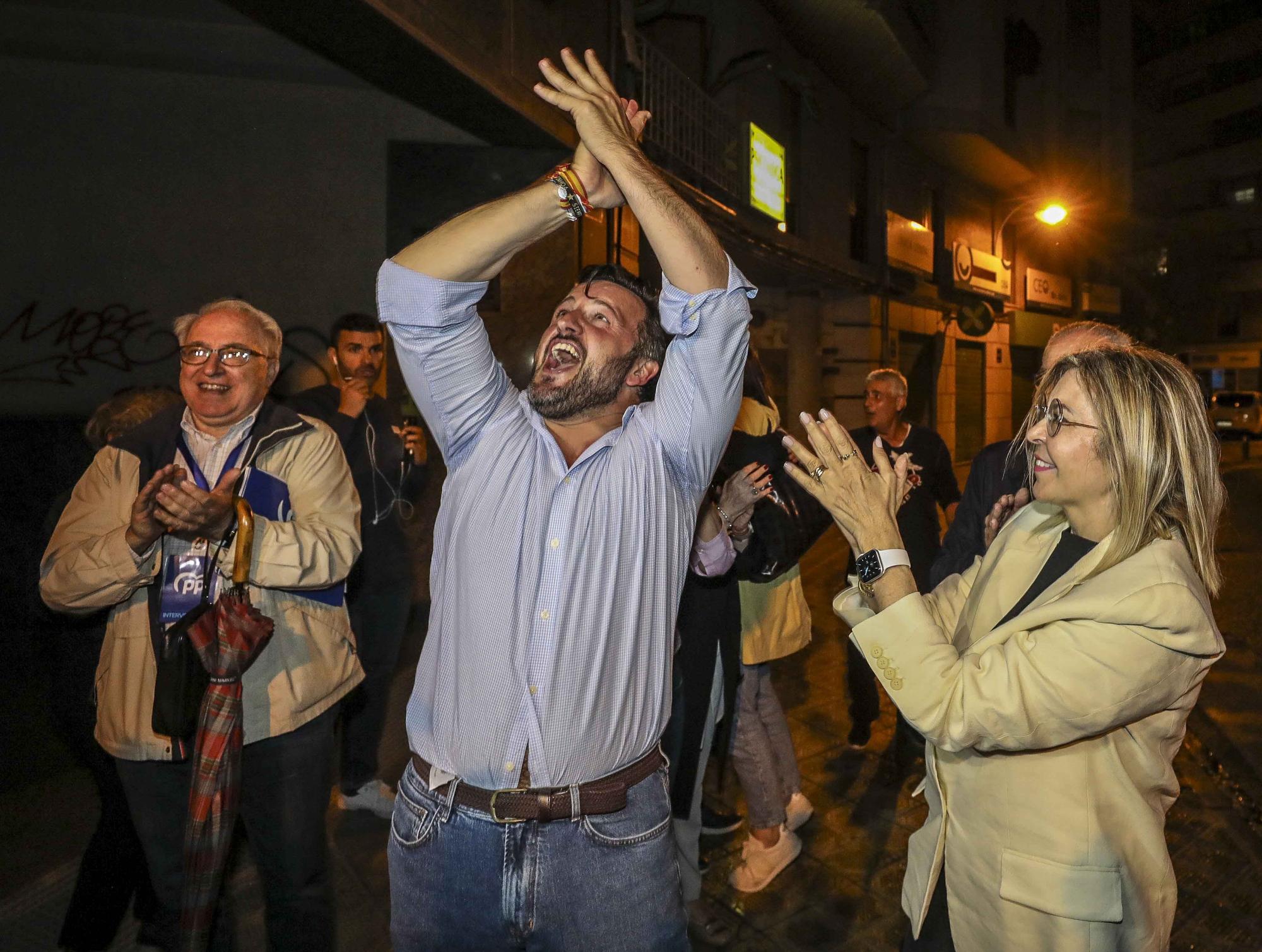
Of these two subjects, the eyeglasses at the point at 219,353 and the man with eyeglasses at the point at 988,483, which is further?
the man with eyeglasses at the point at 988,483

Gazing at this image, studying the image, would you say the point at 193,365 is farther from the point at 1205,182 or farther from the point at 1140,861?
the point at 1205,182

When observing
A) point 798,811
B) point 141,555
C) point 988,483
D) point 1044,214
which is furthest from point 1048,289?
point 141,555

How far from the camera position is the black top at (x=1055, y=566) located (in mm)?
1939

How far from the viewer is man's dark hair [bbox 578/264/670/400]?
2094mm

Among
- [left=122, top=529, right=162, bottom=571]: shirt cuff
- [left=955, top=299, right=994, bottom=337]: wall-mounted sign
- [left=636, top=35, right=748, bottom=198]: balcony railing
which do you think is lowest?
[left=122, top=529, right=162, bottom=571]: shirt cuff

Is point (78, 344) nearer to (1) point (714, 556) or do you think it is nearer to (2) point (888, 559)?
(1) point (714, 556)

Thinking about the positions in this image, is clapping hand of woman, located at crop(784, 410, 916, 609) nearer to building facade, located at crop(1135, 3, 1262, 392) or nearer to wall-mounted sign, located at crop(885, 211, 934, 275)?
wall-mounted sign, located at crop(885, 211, 934, 275)

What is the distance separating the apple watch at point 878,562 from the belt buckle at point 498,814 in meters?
0.84

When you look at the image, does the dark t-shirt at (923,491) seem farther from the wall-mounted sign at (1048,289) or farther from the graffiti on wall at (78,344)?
the wall-mounted sign at (1048,289)

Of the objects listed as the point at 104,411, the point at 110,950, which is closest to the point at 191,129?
the point at 104,411

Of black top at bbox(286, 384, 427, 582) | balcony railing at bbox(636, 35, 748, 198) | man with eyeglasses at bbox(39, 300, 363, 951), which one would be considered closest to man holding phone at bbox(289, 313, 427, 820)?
black top at bbox(286, 384, 427, 582)

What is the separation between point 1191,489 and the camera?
1.72m

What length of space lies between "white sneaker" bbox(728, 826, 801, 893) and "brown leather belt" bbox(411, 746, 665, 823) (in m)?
1.96

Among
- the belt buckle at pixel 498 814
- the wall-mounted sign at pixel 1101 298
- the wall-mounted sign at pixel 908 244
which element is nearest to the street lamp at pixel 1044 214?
the wall-mounted sign at pixel 908 244
